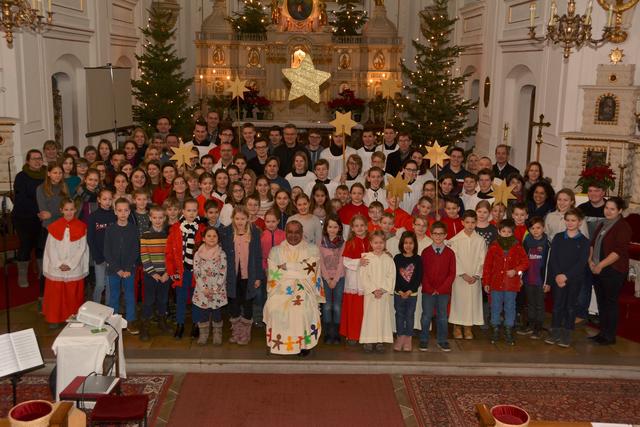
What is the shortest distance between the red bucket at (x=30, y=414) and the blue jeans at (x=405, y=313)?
13.3 feet

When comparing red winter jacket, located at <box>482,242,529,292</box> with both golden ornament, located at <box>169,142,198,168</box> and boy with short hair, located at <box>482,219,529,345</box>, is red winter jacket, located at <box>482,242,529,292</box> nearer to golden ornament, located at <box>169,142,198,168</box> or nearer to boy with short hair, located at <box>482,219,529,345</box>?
boy with short hair, located at <box>482,219,529,345</box>

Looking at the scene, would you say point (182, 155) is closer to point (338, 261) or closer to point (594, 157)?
point (338, 261)

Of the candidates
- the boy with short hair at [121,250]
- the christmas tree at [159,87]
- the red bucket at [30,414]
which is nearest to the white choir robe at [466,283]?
the boy with short hair at [121,250]

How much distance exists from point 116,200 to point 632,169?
884 cm

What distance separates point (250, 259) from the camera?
741 centimetres

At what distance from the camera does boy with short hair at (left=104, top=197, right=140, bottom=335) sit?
7402 mm

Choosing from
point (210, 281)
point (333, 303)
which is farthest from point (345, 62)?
point (210, 281)

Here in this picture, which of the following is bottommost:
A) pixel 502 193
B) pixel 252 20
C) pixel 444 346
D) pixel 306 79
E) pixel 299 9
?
pixel 444 346

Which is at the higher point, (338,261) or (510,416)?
(338,261)

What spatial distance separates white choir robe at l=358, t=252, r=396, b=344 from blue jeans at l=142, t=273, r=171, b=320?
233cm

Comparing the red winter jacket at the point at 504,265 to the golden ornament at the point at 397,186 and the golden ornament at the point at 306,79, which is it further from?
the golden ornament at the point at 306,79

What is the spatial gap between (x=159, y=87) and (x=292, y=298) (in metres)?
12.0

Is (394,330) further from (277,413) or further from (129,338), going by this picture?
(129,338)

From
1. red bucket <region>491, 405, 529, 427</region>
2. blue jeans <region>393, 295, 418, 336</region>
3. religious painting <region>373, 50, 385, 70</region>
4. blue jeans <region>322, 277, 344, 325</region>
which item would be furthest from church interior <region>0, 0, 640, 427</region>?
blue jeans <region>322, 277, 344, 325</region>
